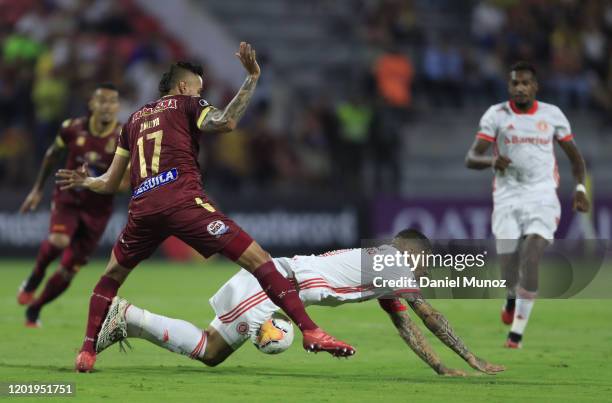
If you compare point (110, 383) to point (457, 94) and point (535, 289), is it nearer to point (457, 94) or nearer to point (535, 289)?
point (535, 289)

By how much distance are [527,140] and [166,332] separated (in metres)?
4.39

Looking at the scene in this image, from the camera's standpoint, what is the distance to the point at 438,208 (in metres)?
22.2

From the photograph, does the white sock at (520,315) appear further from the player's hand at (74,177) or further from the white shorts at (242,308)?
the player's hand at (74,177)

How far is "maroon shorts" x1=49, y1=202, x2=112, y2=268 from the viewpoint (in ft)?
42.5

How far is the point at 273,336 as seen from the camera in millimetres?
9055

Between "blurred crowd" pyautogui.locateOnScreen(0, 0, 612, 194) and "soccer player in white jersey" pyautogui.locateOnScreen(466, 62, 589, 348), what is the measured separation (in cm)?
1127

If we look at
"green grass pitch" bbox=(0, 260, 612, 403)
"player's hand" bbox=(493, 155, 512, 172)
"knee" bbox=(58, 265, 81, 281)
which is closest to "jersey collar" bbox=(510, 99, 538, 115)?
"player's hand" bbox=(493, 155, 512, 172)

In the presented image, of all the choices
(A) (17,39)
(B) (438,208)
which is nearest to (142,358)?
(B) (438,208)

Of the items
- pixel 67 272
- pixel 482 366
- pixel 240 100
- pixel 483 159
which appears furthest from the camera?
pixel 67 272

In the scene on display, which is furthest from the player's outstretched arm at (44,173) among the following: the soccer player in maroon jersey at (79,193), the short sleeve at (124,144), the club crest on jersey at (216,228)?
the club crest on jersey at (216,228)

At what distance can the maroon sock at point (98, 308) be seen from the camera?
934 centimetres

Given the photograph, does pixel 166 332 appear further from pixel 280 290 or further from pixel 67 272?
pixel 67 272

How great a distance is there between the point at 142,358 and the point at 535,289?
3.68 metres

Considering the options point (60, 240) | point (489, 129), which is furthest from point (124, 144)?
point (489, 129)
